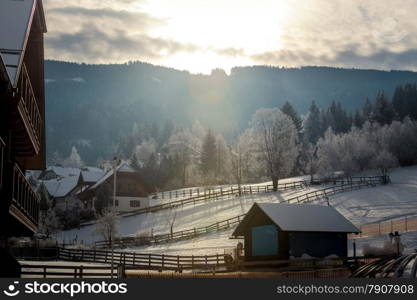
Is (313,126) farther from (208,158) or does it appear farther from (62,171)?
(62,171)

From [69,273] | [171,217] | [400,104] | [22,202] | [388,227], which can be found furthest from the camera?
[400,104]

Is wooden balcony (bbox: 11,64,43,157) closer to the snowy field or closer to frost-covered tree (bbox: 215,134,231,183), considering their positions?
the snowy field

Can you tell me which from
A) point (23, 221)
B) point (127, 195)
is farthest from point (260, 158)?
point (23, 221)

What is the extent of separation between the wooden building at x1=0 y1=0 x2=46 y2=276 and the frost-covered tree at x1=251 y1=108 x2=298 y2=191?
201 ft

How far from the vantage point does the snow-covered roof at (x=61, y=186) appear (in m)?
99.0

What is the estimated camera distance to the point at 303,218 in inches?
1608

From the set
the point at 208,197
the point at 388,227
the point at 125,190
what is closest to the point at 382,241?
the point at 388,227

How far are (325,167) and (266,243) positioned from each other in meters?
70.5

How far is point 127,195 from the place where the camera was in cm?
8831

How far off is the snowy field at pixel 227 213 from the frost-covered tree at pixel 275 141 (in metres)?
5.94

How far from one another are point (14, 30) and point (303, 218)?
25885 mm

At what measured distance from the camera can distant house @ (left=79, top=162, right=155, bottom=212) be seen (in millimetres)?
87688

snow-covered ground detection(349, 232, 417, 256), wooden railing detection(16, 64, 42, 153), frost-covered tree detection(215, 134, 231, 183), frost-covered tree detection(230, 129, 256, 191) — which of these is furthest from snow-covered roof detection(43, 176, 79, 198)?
wooden railing detection(16, 64, 42, 153)

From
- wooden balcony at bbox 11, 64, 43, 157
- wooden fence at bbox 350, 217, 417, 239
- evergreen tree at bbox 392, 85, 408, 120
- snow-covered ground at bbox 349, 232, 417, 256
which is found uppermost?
evergreen tree at bbox 392, 85, 408, 120
